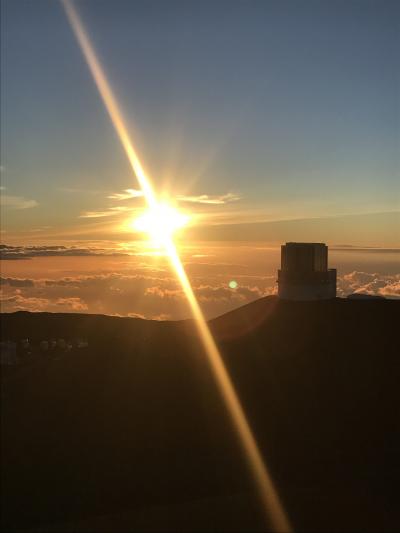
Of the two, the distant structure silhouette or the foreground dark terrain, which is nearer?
the foreground dark terrain

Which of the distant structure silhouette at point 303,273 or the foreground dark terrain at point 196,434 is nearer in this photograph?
the foreground dark terrain at point 196,434

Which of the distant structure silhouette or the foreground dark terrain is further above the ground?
the distant structure silhouette

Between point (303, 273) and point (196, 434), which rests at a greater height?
point (303, 273)

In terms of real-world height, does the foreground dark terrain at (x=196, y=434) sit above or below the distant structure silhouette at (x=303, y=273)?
below

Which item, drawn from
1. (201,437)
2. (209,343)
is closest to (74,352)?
(209,343)

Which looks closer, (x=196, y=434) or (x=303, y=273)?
(x=196, y=434)
